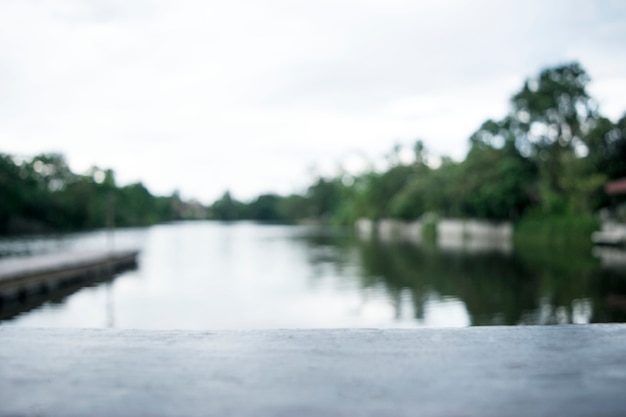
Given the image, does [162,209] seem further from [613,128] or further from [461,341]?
[461,341]

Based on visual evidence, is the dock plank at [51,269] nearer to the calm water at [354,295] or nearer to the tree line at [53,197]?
the calm water at [354,295]

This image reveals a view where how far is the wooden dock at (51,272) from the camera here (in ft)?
53.1

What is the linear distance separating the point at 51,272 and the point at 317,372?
61.3 feet

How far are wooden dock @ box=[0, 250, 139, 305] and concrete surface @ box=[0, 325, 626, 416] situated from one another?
46.5ft

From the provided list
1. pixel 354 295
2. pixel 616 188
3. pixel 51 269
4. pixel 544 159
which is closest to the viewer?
pixel 354 295

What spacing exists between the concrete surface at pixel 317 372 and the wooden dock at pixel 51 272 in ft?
46.5

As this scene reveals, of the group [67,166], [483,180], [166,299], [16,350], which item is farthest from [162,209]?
[16,350]

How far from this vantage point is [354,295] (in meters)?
17.2

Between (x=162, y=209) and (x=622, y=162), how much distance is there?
300ft

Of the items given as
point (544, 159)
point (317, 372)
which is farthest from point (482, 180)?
point (317, 372)

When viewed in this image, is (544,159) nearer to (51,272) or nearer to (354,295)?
(354,295)

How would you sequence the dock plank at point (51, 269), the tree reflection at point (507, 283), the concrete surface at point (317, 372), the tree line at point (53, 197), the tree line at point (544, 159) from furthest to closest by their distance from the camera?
1. the tree line at point (53, 197)
2. the tree line at point (544, 159)
3. the dock plank at point (51, 269)
4. the tree reflection at point (507, 283)
5. the concrete surface at point (317, 372)

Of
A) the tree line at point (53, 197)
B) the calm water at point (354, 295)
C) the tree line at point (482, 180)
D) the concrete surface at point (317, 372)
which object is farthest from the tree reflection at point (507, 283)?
the tree line at point (53, 197)

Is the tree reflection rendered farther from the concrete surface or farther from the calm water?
the concrete surface
